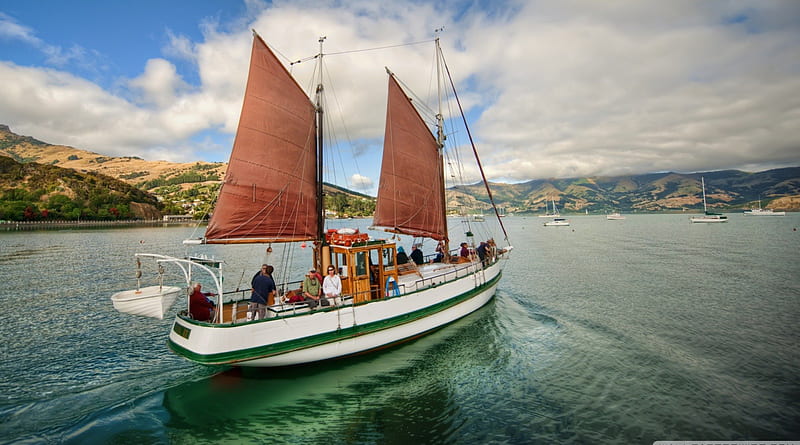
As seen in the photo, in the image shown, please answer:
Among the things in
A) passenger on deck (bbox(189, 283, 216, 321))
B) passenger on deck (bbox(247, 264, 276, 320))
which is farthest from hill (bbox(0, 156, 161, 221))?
passenger on deck (bbox(247, 264, 276, 320))

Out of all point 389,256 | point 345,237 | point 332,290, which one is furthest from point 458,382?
point 345,237

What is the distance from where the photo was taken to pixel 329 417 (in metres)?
9.18

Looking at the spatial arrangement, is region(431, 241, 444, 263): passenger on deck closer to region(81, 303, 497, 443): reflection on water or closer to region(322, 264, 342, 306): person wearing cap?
region(81, 303, 497, 443): reflection on water

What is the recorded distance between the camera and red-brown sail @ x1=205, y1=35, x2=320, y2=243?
12.5m

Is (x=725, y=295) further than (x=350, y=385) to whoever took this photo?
Yes

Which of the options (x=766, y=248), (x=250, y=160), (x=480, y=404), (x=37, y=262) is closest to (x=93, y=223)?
(x=37, y=262)

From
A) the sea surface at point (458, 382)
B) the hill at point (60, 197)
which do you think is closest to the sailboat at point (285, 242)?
the sea surface at point (458, 382)

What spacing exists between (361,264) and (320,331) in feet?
9.99

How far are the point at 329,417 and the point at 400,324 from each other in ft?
15.9

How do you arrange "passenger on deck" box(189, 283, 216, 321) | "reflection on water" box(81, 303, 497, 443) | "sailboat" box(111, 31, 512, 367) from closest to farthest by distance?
"reflection on water" box(81, 303, 497, 443), "sailboat" box(111, 31, 512, 367), "passenger on deck" box(189, 283, 216, 321)

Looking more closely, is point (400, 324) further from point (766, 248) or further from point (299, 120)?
point (766, 248)

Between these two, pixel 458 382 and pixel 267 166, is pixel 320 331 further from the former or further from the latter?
pixel 267 166

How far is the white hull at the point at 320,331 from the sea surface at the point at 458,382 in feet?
2.24

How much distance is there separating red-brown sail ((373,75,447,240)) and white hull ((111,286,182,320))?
10.7m
